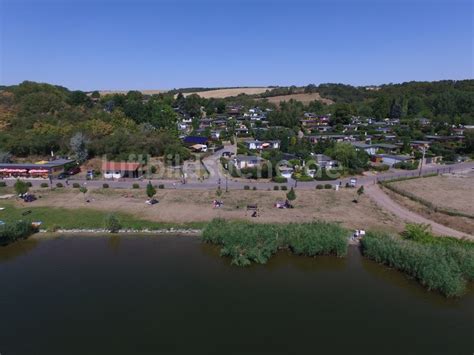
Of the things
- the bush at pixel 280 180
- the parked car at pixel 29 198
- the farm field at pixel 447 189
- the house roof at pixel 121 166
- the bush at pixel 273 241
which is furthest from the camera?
the house roof at pixel 121 166

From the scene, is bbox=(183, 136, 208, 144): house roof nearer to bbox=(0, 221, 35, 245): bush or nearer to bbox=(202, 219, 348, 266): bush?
bbox=(0, 221, 35, 245): bush

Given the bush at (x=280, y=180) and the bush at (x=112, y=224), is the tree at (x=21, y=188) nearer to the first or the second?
the bush at (x=112, y=224)

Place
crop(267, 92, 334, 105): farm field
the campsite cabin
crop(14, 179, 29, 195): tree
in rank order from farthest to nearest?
crop(267, 92, 334, 105): farm field, the campsite cabin, crop(14, 179, 29, 195): tree

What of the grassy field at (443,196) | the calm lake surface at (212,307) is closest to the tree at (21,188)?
the calm lake surface at (212,307)

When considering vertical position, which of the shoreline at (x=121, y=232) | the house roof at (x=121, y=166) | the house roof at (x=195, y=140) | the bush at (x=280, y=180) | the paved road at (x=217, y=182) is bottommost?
the shoreline at (x=121, y=232)

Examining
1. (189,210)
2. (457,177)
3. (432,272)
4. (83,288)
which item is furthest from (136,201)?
(457,177)

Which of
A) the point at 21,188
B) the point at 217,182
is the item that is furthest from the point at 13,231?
the point at 217,182

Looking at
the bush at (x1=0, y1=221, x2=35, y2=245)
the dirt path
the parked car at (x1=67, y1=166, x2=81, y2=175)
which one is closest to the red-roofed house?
the parked car at (x1=67, y1=166, x2=81, y2=175)
